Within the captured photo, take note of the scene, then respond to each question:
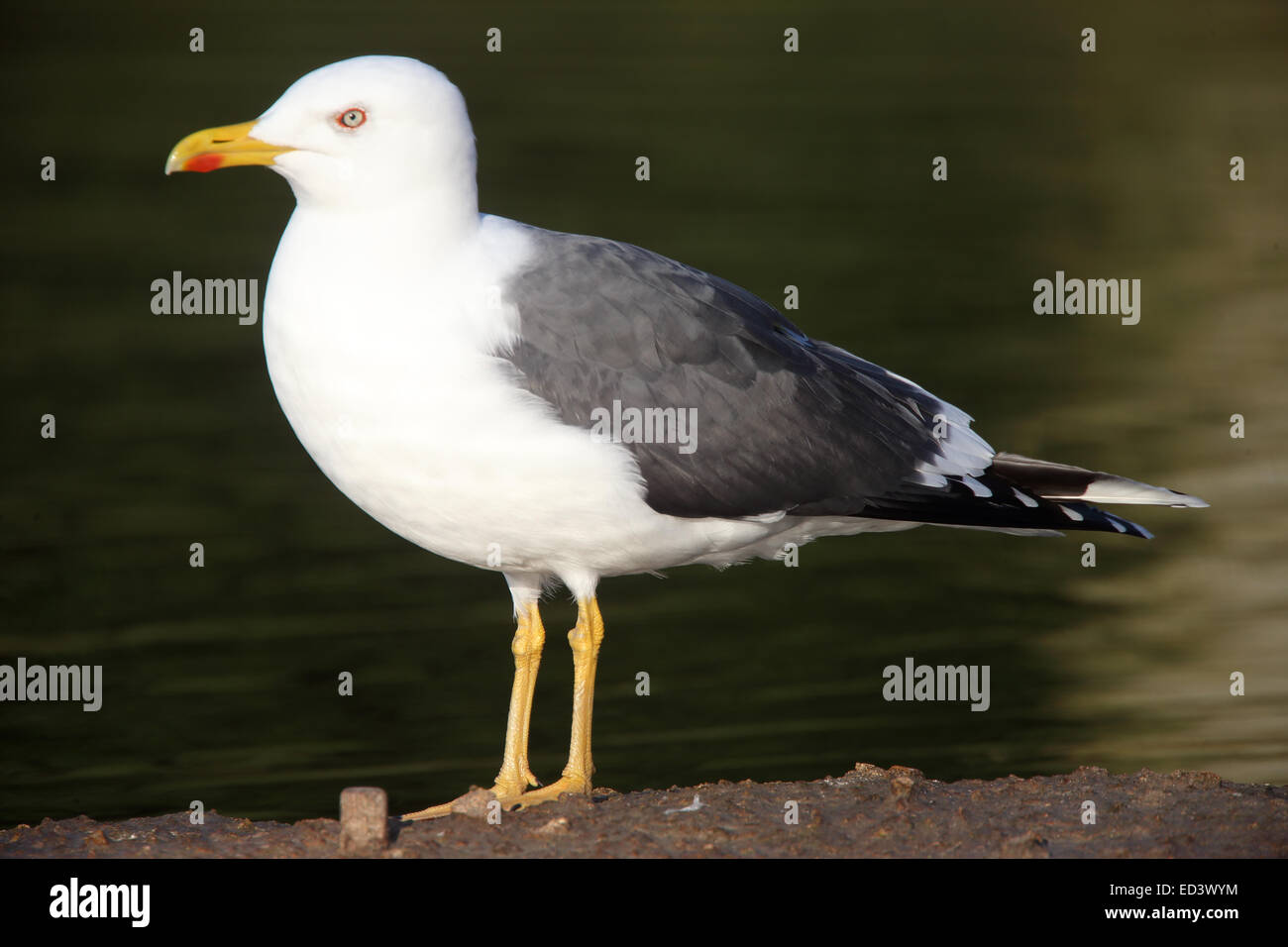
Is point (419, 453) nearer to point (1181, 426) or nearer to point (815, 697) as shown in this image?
point (815, 697)

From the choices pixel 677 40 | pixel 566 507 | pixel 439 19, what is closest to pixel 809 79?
pixel 677 40

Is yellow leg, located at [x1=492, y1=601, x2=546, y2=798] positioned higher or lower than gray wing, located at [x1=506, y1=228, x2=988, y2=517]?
lower

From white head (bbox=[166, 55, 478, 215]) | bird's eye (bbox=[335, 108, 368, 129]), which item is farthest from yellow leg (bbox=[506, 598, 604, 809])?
bird's eye (bbox=[335, 108, 368, 129])

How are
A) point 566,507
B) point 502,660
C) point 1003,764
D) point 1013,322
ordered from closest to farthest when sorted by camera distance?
1. point 566,507
2. point 1003,764
3. point 502,660
4. point 1013,322

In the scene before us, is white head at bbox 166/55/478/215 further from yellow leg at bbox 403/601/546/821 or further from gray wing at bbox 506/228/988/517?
yellow leg at bbox 403/601/546/821

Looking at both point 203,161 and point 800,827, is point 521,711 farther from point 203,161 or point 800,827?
point 203,161

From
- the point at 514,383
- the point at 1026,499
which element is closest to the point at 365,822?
the point at 514,383
